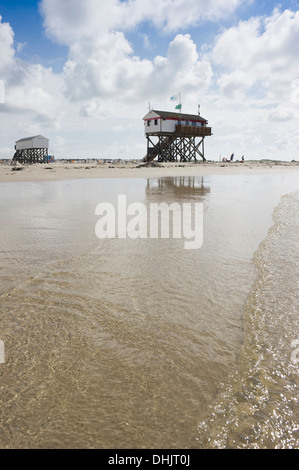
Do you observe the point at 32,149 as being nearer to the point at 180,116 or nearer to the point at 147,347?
the point at 180,116

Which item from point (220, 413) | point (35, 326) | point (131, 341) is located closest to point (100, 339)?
point (131, 341)

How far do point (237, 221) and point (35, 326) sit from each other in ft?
18.1

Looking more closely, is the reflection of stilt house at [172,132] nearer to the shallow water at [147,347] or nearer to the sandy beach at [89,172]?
the sandy beach at [89,172]

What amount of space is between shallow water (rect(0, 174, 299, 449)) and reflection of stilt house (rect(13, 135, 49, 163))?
182 feet

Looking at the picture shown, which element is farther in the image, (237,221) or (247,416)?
(237,221)

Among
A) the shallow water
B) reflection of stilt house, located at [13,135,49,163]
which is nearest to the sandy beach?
the shallow water

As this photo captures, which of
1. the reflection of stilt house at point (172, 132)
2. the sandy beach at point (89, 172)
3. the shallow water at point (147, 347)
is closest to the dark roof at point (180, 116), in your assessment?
the reflection of stilt house at point (172, 132)

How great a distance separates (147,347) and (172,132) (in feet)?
149

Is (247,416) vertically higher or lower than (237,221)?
lower

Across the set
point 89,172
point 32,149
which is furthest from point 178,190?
point 32,149

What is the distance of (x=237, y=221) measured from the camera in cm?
706

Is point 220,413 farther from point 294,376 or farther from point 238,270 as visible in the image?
point 238,270

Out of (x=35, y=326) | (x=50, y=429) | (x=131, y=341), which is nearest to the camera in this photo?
(x=50, y=429)

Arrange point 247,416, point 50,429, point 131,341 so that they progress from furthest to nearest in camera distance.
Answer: point 131,341, point 247,416, point 50,429
